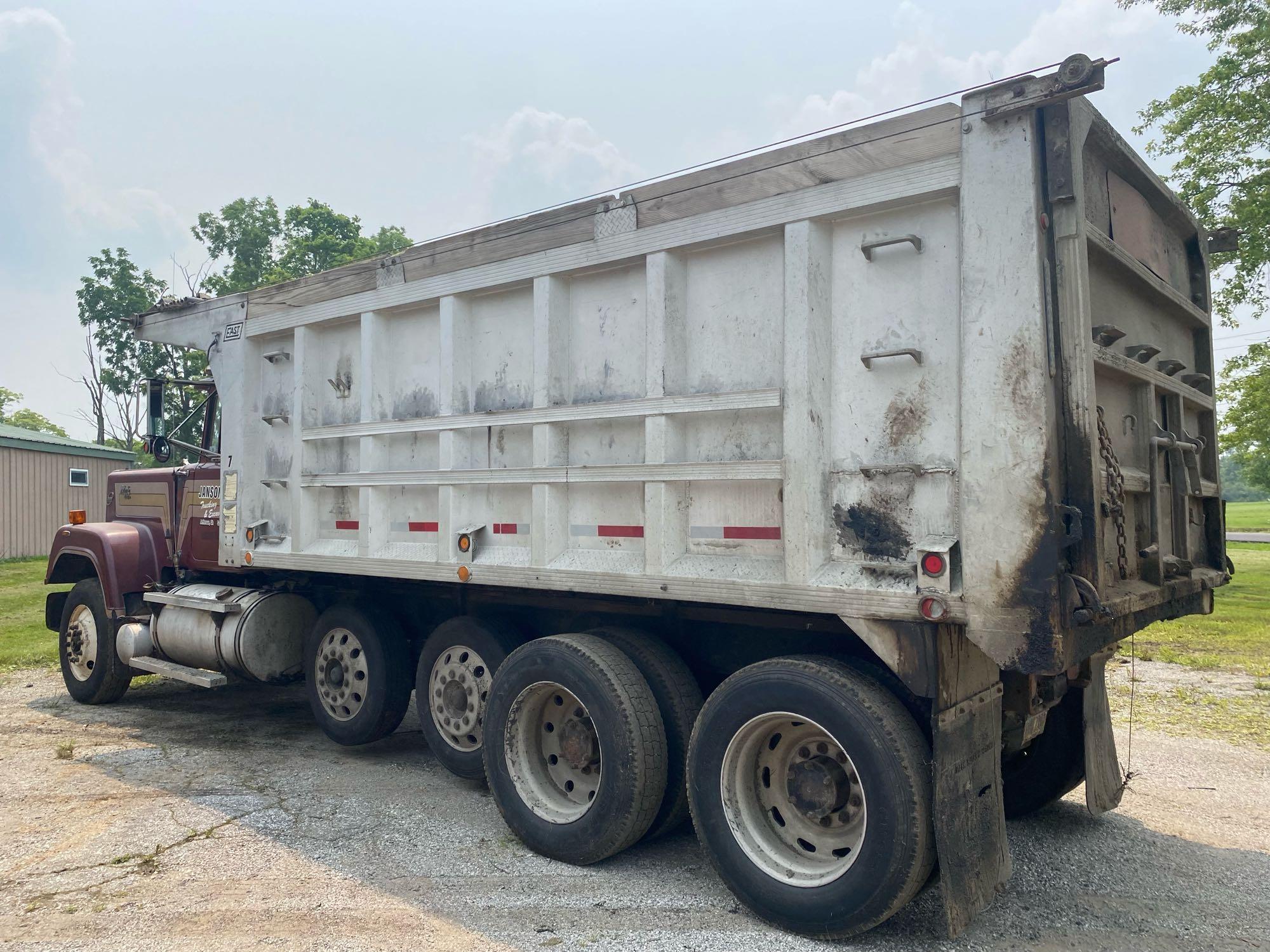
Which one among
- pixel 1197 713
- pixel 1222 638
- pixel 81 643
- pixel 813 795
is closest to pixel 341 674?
pixel 81 643

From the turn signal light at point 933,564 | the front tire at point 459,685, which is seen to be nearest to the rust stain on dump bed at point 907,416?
the turn signal light at point 933,564

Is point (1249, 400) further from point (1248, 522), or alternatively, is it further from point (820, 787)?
point (1248, 522)

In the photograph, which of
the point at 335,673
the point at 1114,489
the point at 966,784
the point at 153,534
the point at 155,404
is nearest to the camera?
the point at 966,784

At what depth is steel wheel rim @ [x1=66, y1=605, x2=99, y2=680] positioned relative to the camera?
7770 mm

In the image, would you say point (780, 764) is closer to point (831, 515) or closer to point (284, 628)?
point (831, 515)

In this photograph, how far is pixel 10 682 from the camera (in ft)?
29.0

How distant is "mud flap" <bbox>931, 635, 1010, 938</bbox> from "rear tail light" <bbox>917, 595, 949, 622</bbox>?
125 millimetres

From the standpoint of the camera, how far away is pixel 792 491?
12.3 feet

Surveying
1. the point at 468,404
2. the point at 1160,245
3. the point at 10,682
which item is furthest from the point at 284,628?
the point at 1160,245

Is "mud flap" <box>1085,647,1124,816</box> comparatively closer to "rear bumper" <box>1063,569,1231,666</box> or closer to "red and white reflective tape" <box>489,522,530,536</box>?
"rear bumper" <box>1063,569,1231,666</box>

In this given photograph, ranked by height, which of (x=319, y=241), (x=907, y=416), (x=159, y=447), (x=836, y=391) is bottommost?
(x=907, y=416)

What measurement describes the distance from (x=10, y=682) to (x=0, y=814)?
15.3 ft

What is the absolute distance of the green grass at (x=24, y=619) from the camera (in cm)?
994

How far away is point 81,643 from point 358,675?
137 inches
